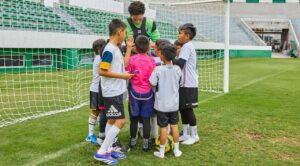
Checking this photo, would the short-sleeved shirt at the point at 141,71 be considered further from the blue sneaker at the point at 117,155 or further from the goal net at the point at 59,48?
the goal net at the point at 59,48

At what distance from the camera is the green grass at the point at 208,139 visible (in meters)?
3.99

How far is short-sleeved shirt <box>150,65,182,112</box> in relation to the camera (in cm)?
409

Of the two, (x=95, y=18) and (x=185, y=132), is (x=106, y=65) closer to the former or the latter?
(x=185, y=132)

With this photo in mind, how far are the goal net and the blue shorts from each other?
7.88 ft

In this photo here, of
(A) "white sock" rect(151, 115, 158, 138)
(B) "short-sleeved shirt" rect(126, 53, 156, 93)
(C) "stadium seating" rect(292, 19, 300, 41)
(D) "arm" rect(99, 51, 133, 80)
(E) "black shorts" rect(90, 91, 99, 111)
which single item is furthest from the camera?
(C) "stadium seating" rect(292, 19, 300, 41)

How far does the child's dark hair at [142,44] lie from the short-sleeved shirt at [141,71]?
77 millimetres

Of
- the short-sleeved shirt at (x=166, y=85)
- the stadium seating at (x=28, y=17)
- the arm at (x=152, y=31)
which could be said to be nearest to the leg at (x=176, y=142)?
the short-sleeved shirt at (x=166, y=85)

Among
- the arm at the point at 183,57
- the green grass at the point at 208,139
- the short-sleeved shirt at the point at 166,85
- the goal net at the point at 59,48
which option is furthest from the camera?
the goal net at the point at 59,48

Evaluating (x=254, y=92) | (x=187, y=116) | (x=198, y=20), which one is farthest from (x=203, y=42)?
(x=187, y=116)

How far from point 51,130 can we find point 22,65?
986 centimetres

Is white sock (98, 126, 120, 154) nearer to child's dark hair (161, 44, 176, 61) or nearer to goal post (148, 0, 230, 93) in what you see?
child's dark hair (161, 44, 176, 61)

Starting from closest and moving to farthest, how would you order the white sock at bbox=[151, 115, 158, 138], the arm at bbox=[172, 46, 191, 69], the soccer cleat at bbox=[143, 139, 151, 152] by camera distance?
1. the soccer cleat at bbox=[143, 139, 151, 152]
2. the arm at bbox=[172, 46, 191, 69]
3. the white sock at bbox=[151, 115, 158, 138]

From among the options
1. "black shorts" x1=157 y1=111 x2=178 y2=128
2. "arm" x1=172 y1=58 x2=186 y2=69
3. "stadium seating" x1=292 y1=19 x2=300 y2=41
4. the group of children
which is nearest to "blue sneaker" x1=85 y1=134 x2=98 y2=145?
the group of children

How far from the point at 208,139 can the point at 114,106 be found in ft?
5.44
